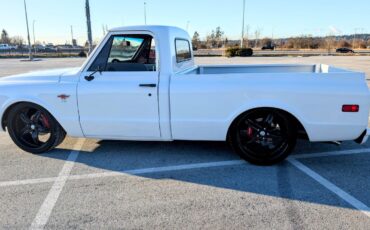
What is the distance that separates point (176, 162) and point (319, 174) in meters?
1.82

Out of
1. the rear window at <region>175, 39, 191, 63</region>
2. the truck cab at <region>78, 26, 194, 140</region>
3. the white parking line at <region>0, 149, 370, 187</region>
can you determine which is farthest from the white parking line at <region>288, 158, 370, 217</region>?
the rear window at <region>175, 39, 191, 63</region>

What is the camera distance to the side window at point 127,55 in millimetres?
4464

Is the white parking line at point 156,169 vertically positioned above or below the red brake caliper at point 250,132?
below

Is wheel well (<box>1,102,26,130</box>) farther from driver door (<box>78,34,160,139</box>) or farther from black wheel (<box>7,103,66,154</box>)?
driver door (<box>78,34,160,139</box>)

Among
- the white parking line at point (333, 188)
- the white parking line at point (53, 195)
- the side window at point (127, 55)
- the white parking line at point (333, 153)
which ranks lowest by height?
the white parking line at point (53, 195)

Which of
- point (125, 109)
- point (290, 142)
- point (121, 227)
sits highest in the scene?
point (125, 109)

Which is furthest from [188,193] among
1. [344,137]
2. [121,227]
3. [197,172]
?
[344,137]

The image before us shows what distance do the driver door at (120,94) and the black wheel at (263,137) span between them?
1.10m

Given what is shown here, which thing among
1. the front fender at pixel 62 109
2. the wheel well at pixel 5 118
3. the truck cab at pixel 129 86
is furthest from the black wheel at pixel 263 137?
the wheel well at pixel 5 118

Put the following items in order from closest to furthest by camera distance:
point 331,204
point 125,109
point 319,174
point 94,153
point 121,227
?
point 121,227
point 331,204
point 319,174
point 125,109
point 94,153

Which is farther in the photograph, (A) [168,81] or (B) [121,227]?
(A) [168,81]

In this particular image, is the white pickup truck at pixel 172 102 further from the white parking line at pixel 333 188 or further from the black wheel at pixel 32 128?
the white parking line at pixel 333 188

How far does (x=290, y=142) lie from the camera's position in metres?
4.24

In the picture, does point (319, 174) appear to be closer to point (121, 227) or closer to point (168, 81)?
point (168, 81)
